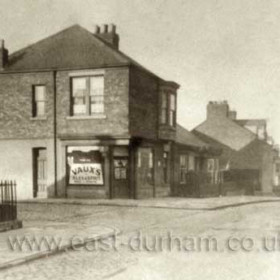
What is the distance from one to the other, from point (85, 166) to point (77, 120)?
6.63 feet

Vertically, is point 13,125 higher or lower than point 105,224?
higher

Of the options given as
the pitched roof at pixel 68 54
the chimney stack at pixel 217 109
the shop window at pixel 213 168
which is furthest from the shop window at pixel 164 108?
the chimney stack at pixel 217 109

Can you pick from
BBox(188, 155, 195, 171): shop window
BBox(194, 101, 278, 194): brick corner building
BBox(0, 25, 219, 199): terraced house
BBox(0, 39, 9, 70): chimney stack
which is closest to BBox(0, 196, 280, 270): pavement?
BBox(0, 25, 219, 199): terraced house

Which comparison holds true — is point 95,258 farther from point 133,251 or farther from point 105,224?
point 105,224

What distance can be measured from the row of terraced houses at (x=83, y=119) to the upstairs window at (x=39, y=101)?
0.04 metres

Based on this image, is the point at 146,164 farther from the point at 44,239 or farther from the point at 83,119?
the point at 44,239

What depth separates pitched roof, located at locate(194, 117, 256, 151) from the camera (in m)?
42.1

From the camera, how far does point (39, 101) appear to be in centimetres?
2273

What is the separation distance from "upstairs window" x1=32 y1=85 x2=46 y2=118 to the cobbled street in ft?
28.2

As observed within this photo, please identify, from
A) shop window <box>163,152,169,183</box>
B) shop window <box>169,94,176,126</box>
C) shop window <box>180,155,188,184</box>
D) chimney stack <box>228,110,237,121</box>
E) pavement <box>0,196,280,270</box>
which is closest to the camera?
pavement <box>0,196,280,270</box>

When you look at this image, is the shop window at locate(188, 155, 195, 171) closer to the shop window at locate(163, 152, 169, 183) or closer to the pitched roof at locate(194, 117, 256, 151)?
the shop window at locate(163, 152, 169, 183)

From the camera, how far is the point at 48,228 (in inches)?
464

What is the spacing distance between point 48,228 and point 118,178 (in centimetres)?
1009

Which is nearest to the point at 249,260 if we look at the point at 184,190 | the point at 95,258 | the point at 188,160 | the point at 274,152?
the point at 95,258
